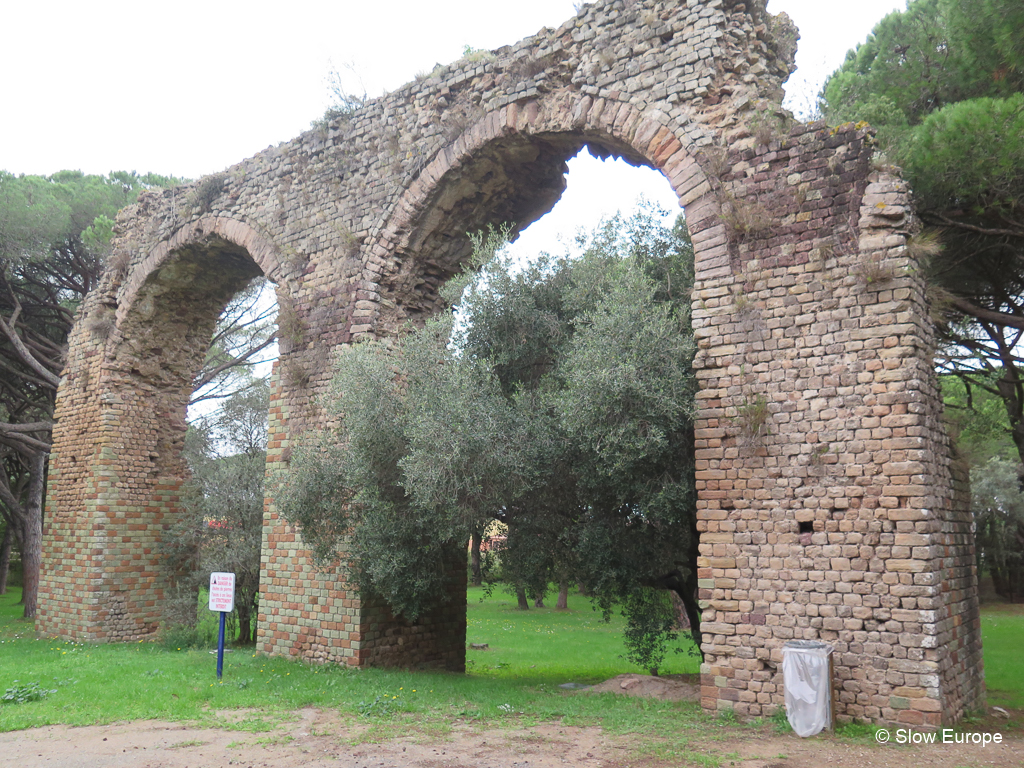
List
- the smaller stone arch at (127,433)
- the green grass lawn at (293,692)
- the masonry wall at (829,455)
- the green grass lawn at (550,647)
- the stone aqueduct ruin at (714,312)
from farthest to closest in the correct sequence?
the smaller stone arch at (127,433), the green grass lawn at (550,647), the green grass lawn at (293,692), the stone aqueduct ruin at (714,312), the masonry wall at (829,455)

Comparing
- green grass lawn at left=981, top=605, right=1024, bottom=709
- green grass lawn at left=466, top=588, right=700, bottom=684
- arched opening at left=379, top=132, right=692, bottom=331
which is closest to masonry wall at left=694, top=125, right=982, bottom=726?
green grass lawn at left=981, top=605, right=1024, bottom=709

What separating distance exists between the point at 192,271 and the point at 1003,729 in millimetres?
12496

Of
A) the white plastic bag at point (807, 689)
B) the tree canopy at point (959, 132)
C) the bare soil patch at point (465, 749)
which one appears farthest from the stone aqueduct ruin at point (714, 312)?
the tree canopy at point (959, 132)

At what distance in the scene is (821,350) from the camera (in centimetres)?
623

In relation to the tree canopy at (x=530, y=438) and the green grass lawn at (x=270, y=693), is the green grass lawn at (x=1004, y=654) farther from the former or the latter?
the green grass lawn at (x=270, y=693)

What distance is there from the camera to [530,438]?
280 inches

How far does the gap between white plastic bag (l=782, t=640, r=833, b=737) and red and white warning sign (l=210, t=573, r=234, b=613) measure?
5.77m

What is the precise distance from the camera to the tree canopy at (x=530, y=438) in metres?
6.68

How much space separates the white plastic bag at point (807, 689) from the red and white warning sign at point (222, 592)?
18.9 ft

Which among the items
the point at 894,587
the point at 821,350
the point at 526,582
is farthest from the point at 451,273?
the point at 894,587

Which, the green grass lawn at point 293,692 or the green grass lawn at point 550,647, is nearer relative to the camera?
the green grass lawn at point 293,692

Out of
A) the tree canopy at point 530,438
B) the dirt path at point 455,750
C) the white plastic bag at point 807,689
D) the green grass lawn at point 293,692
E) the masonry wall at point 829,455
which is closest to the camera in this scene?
the dirt path at point 455,750

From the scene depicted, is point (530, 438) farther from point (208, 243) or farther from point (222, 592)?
point (208, 243)

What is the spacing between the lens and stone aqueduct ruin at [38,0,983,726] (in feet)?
19.1
